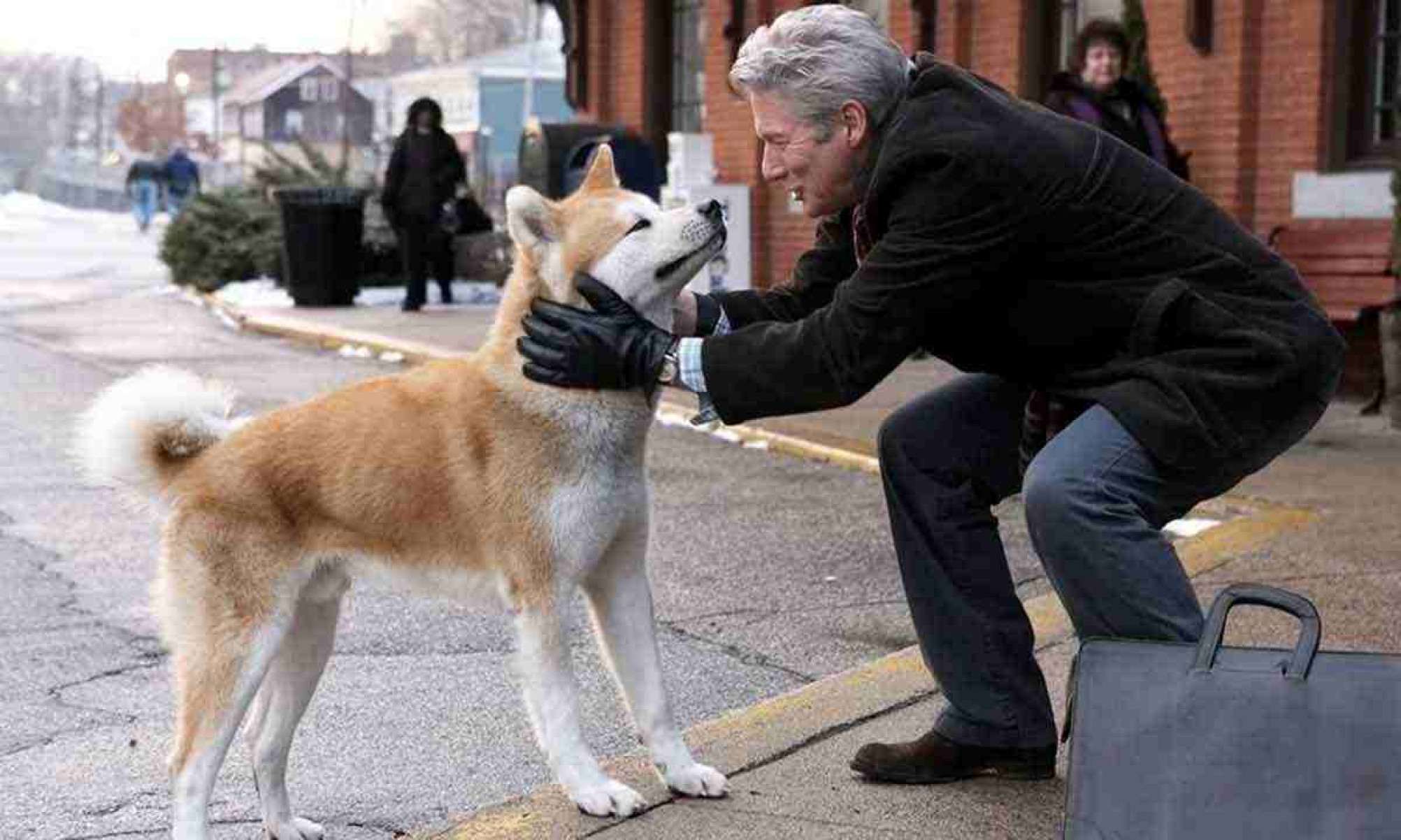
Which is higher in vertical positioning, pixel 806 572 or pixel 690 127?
pixel 690 127

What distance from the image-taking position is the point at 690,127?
19.3 metres

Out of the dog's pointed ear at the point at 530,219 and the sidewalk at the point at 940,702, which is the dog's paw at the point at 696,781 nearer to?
the sidewalk at the point at 940,702

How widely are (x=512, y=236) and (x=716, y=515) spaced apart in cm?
430

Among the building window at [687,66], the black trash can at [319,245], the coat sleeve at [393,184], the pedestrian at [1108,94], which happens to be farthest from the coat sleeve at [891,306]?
the black trash can at [319,245]

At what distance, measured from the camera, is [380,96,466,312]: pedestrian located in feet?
62.0

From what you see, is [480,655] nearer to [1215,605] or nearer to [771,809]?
[771,809]

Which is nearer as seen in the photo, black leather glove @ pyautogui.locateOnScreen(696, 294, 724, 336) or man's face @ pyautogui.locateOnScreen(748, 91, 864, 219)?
man's face @ pyautogui.locateOnScreen(748, 91, 864, 219)

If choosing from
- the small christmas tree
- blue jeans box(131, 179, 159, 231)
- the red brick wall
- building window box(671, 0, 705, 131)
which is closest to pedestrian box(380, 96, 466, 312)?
building window box(671, 0, 705, 131)

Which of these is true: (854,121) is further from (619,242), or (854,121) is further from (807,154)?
(619,242)

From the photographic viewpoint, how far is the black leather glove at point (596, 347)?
13.5ft

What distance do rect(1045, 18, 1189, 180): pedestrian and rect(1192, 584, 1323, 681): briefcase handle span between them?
6.44 metres

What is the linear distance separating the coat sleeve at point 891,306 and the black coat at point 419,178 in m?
15.1

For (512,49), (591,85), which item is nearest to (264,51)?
(512,49)

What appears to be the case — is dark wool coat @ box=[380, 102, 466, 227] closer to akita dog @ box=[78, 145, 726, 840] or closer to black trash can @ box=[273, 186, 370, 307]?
black trash can @ box=[273, 186, 370, 307]
